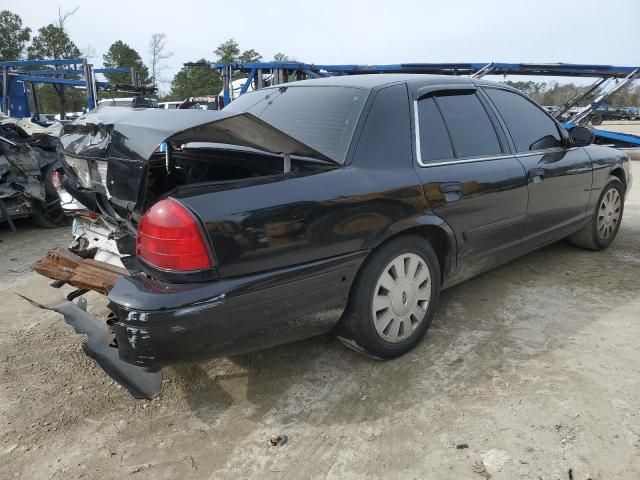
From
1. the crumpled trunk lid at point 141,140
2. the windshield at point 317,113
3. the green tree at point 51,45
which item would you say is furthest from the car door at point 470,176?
the green tree at point 51,45

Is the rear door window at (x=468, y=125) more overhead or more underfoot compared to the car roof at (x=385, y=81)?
more underfoot

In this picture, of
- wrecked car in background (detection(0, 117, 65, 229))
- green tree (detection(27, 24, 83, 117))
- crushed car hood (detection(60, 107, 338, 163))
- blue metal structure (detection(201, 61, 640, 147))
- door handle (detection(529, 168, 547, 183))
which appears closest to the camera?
crushed car hood (detection(60, 107, 338, 163))

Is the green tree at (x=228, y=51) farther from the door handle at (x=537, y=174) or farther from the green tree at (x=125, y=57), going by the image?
the door handle at (x=537, y=174)

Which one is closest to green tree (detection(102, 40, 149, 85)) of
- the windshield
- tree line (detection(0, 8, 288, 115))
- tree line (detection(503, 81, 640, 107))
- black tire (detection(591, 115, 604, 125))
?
tree line (detection(0, 8, 288, 115))

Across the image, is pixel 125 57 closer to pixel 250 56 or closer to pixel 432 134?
pixel 250 56

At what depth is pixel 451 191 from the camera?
2859 millimetres

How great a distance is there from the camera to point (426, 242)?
2.81m

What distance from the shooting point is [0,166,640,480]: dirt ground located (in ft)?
6.64

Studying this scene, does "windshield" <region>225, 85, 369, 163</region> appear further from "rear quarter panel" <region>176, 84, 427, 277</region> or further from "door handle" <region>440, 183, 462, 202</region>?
"door handle" <region>440, 183, 462, 202</region>

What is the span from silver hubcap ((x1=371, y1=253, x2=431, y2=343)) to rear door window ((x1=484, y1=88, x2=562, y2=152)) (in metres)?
1.40

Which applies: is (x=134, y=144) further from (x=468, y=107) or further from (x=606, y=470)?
(x=606, y=470)

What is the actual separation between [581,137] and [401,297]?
2448mm

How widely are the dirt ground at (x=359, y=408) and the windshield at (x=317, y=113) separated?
1.23m

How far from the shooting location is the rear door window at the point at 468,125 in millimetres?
3041
